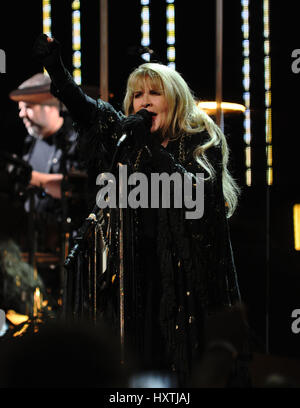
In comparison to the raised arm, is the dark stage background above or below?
Result: above

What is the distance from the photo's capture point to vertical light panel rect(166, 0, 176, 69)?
3275 mm

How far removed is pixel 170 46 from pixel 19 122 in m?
1.34

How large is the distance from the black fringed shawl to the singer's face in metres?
0.11

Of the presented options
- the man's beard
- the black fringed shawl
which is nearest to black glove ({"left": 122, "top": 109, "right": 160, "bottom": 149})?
the black fringed shawl

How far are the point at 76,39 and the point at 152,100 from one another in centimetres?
146

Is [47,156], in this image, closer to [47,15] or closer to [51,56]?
[47,15]

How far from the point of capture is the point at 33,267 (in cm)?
414

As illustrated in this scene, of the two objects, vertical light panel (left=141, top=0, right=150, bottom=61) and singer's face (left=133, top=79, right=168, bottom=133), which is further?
vertical light panel (left=141, top=0, right=150, bottom=61)

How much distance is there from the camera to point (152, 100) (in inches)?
89.6

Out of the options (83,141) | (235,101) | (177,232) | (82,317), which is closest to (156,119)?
(83,141)

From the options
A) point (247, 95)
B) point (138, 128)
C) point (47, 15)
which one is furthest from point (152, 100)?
point (47, 15)
